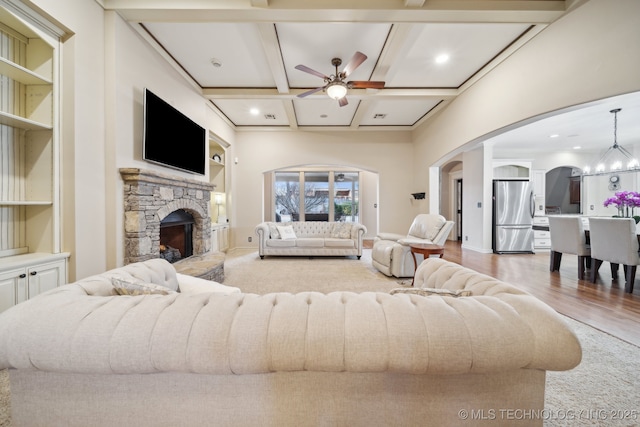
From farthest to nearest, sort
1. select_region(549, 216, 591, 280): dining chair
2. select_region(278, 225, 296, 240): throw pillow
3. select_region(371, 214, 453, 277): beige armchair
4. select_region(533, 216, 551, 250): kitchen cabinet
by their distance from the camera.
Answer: select_region(533, 216, 551, 250): kitchen cabinet → select_region(278, 225, 296, 240): throw pillow → select_region(371, 214, 453, 277): beige armchair → select_region(549, 216, 591, 280): dining chair

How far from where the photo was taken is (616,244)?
3162 mm

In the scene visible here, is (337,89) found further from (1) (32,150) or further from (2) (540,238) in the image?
(2) (540,238)

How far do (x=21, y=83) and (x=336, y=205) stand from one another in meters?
7.11

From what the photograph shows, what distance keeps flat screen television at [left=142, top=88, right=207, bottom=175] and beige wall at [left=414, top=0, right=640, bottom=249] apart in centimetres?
460

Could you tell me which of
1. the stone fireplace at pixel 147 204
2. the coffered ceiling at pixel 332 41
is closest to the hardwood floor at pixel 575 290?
the coffered ceiling at pixel 332 41

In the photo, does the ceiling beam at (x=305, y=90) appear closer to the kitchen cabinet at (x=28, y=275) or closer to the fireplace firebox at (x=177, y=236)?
the fireplace firebox at (x=177, y=236)

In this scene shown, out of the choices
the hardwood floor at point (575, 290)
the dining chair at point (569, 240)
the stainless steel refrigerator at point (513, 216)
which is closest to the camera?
the hardwood floor at point (575, 290)

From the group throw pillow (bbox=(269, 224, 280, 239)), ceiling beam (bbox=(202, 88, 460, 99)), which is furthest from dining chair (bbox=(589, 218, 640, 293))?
throw pillow (bbox=(269, 224, 280, 239))

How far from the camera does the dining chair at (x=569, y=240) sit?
3.61 meters

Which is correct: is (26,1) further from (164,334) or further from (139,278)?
(164,334)

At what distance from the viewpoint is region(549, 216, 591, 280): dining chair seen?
361 centimetres

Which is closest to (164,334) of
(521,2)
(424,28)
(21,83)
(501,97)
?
(21,83)

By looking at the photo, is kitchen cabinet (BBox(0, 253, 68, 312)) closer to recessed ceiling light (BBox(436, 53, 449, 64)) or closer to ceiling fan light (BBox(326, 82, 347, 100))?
ceiling fan light (BBox(326, 82, 347, 100))

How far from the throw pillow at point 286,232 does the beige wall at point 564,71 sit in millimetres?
3774
